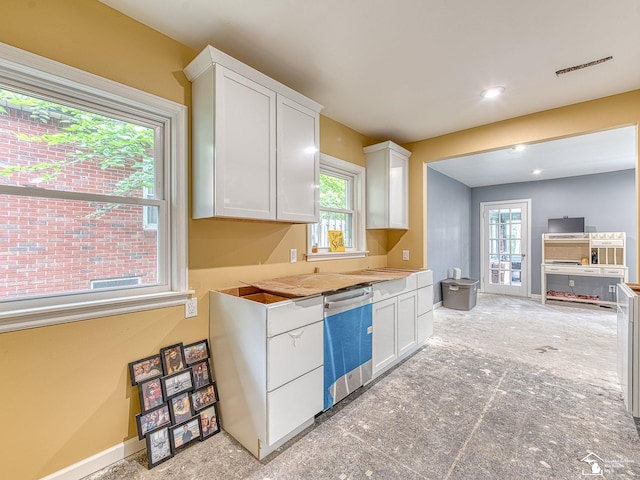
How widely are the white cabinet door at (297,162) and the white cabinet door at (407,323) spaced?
1.30 meters

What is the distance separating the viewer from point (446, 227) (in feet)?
18.3

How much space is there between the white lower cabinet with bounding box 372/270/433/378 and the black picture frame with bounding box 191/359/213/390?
1.34 meters

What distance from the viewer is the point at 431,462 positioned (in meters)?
1.64

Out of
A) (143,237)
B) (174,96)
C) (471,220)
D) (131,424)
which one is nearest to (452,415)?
(131,424)

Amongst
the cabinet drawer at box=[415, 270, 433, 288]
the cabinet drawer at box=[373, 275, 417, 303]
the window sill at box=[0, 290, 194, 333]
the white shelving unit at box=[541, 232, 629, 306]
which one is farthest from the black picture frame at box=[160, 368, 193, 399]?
the white shelving unit at box=[541, 232, 629, 306]

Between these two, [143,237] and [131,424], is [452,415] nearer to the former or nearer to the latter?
[131,424]

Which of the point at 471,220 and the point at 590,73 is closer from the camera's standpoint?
the point at 590,73

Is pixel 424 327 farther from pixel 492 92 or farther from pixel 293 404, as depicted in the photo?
pixel 492 92

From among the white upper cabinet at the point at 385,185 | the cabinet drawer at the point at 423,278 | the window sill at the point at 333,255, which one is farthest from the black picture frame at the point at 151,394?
the white upper cabinet at the point at 385,185

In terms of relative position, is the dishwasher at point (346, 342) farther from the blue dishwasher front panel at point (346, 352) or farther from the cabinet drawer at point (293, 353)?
the cabinet drawer at point (293, 353)

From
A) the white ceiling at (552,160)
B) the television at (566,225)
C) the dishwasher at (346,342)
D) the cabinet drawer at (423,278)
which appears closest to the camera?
the dishwasher at (346,342)

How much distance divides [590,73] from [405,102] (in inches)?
54.9

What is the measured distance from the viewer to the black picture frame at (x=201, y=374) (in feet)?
6.17

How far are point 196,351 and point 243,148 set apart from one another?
139 cm
